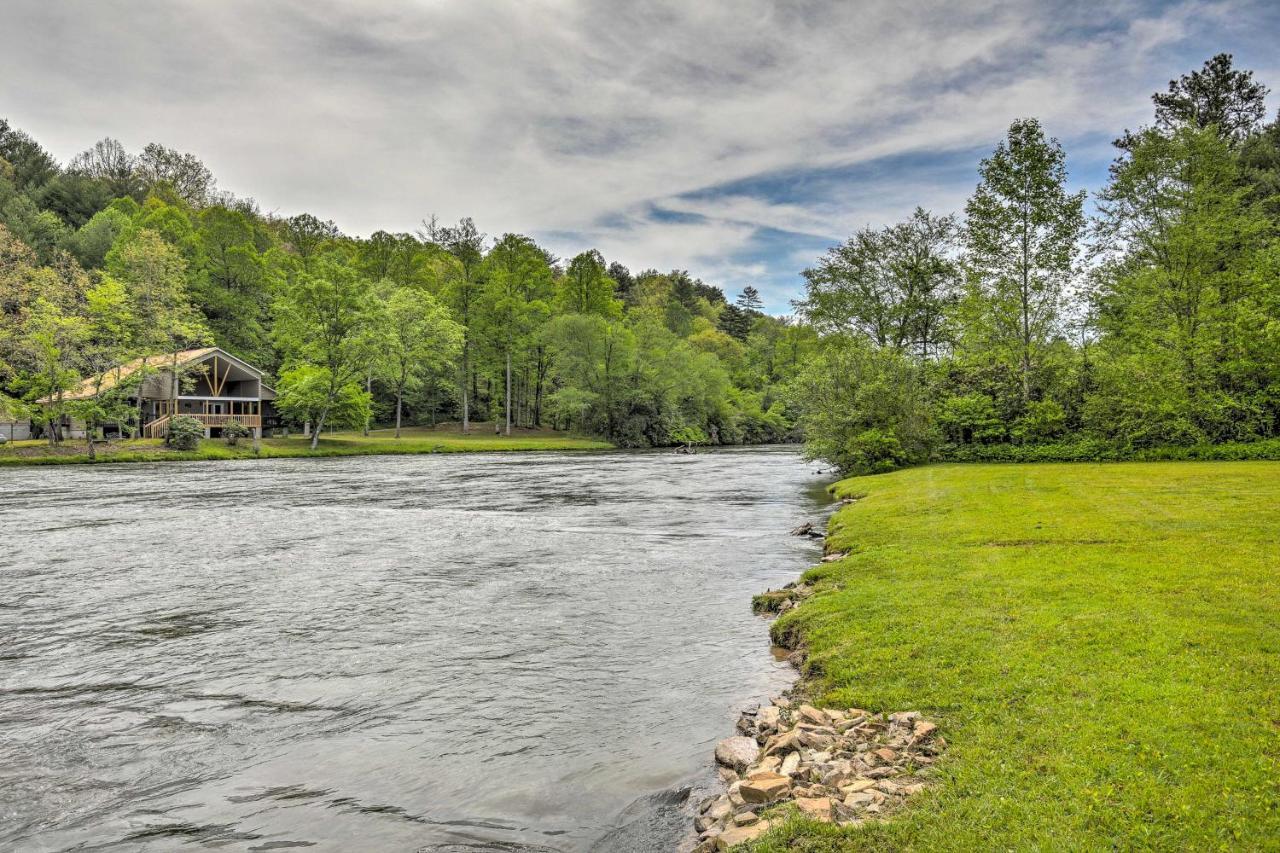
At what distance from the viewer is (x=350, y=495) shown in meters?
28.5

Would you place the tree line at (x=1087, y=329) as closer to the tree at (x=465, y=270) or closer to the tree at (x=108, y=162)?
the tree at (x=465, y=270)

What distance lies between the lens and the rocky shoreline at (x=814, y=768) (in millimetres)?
4684

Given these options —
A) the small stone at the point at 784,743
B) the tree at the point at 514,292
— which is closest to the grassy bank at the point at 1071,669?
the small stone at the point at 784,743

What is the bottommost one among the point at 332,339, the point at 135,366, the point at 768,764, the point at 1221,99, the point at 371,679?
the point at 371,679

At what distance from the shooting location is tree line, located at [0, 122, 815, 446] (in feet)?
158

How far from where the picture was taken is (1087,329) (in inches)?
1588

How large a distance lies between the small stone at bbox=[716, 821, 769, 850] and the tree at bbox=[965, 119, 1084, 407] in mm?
35706

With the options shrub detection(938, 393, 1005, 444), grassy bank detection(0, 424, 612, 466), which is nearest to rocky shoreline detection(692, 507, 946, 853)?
shrub detection(938, 393, 1005, 444)

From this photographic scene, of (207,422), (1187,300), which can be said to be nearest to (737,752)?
(1187,300)

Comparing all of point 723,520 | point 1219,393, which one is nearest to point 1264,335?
point 1219,393

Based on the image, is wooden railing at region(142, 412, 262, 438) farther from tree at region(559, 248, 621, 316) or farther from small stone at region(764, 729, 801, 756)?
small stone at region(764, 729, 801, 756)

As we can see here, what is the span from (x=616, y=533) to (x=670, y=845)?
14.0 metres

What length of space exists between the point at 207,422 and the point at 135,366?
764 centimetres

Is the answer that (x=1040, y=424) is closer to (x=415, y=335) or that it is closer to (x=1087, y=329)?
(x=1087, y=329)
